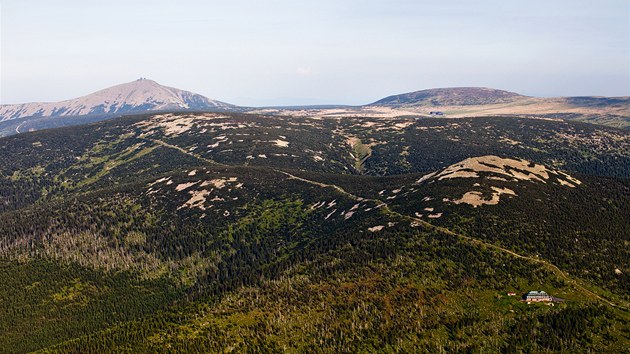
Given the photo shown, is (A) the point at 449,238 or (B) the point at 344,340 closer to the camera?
(B) the point at 344,340

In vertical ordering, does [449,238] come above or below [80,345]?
above

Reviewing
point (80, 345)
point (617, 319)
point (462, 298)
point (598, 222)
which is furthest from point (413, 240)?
point (80, 345)

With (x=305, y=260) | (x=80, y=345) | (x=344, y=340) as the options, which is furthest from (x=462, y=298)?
(x=80, y=345)

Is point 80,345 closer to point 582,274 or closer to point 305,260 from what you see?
point 305,260

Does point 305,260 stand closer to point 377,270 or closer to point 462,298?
point 377,270

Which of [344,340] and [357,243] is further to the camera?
[357,243]

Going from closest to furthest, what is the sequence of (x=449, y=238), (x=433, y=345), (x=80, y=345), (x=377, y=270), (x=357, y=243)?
(x=433, y=345) < (x=80, y=345) < (x=377, y=270) < (x=449, y=238) < (x=357, y=243)

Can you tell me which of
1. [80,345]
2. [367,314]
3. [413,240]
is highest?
[413,240]

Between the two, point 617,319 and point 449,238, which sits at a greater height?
point 449,238

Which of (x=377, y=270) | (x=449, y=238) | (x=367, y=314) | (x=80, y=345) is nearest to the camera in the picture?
(x=367, y=314)
